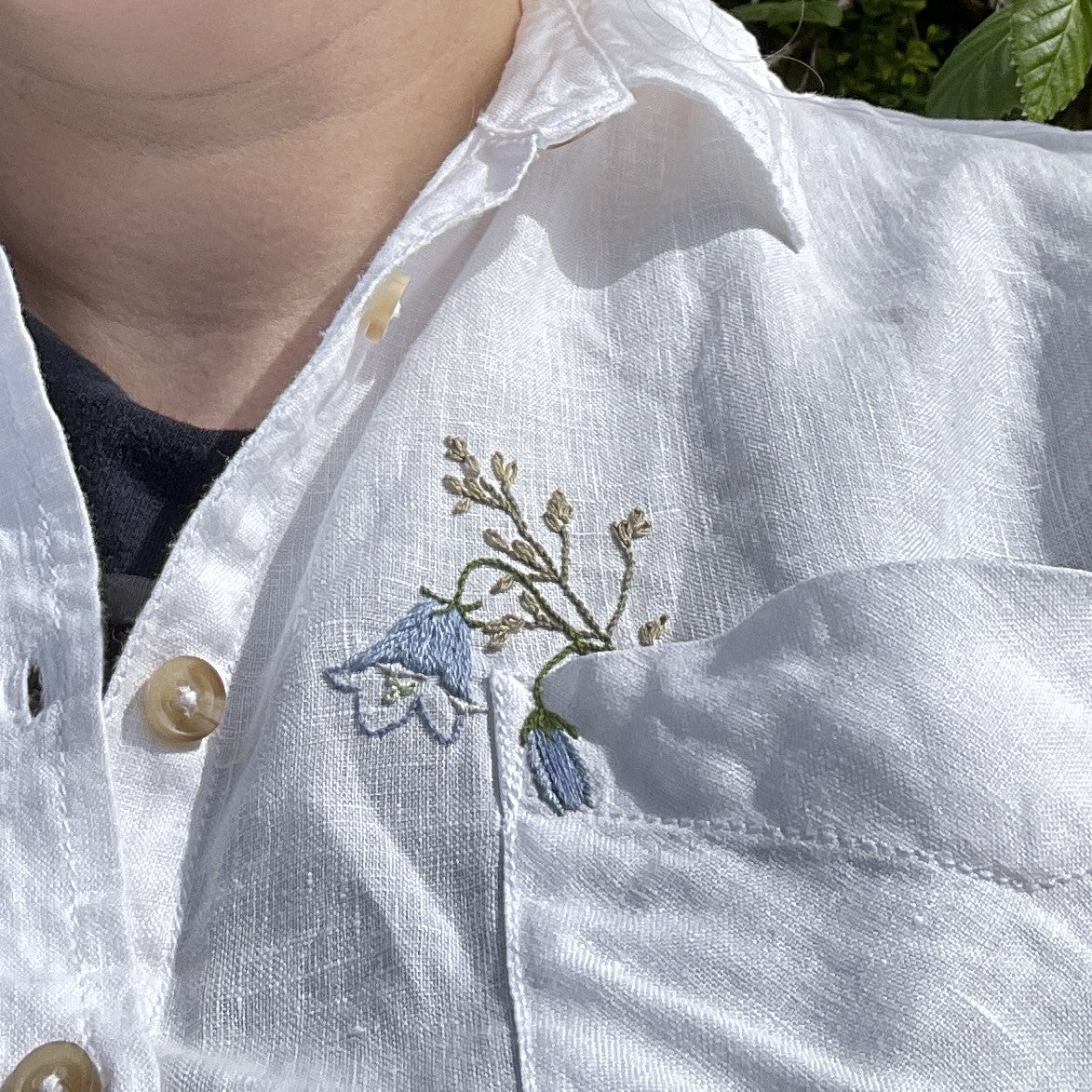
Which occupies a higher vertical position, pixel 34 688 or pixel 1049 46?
pixel 1049 46

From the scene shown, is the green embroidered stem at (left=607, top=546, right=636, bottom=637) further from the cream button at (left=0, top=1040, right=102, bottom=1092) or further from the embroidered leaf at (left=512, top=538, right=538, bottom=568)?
the cream button at (left=0, top=1040, right=102, bottom=1092)

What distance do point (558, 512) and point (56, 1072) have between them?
0.38 metres

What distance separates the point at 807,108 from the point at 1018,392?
282 millimetres

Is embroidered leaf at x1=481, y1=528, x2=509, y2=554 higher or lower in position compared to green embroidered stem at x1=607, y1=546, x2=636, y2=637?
higher

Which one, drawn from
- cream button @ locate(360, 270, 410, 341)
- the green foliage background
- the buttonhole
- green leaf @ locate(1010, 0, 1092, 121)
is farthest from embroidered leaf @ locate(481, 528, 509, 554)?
green leaf @ locate(1010, 0, 1092, 121)

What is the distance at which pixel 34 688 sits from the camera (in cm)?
72

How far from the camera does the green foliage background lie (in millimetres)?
1054

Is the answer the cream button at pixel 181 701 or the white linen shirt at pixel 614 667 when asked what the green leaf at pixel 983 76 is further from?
the cream button at pixel 181 701

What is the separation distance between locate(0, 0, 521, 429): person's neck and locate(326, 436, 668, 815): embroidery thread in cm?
20

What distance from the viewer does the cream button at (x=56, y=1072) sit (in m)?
0.63

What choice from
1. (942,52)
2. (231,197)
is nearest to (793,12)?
(942,52)

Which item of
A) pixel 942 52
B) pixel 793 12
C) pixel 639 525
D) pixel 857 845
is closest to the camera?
pixel 857 845

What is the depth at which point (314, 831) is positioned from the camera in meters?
0.66

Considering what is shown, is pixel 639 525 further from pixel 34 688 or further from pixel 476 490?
pixel 34 688
